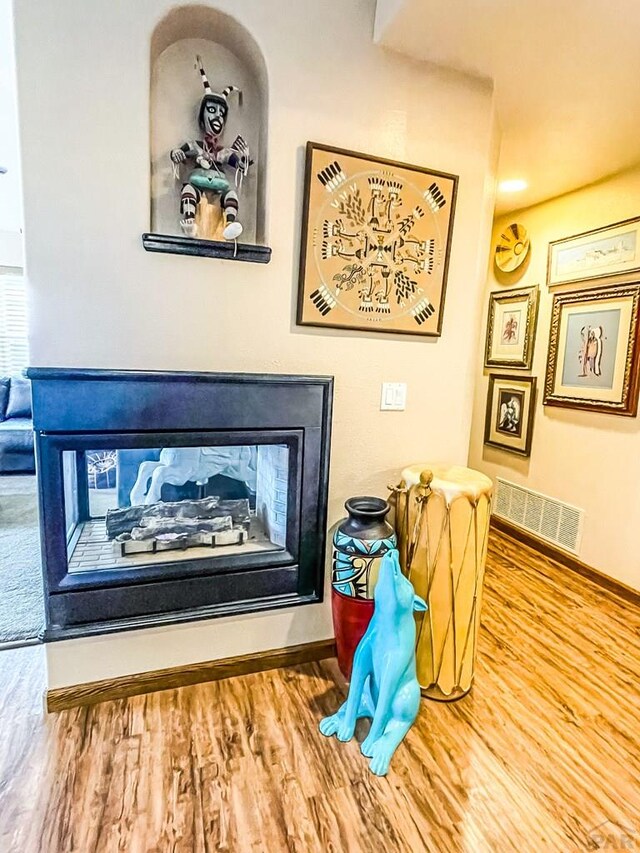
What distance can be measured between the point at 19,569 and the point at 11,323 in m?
3.98

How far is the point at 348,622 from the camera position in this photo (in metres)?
1.78

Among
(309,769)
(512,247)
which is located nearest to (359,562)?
(309,769)

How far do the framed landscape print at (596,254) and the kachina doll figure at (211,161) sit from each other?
7.34ft

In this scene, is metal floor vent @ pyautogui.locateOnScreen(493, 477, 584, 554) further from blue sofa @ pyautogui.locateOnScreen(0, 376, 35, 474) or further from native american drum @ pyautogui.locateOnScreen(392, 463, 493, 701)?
blue sofa @ pyautogui.locateOnScreen(0, 376, 35, 474)

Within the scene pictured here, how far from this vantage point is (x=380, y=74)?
176 centimetres

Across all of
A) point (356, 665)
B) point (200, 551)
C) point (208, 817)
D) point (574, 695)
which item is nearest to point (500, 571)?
point (574, 695)

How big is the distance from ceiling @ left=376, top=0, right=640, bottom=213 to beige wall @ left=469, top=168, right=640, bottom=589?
1.47 ft

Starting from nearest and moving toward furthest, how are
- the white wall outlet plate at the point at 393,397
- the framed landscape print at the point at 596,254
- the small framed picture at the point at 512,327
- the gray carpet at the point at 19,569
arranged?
the white wall outlet plate at the point at 393,397, the gray carpet at the point at 19,569, the framed landscape print at the point at 596,254, the small framed picture at the point at 512,327

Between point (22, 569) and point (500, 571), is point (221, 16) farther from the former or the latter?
point (500, 571)

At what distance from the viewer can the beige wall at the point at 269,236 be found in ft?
4.76

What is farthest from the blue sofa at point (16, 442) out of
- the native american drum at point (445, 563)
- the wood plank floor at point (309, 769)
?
the native american drum at point (445, 563)

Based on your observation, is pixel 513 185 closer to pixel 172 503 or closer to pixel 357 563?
pixel 357 563

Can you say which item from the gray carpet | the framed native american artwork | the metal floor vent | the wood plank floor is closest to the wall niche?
the framed native american artwork

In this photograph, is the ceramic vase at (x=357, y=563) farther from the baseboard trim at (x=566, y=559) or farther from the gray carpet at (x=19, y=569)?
the baseboard trim at (x=566, y=559)
